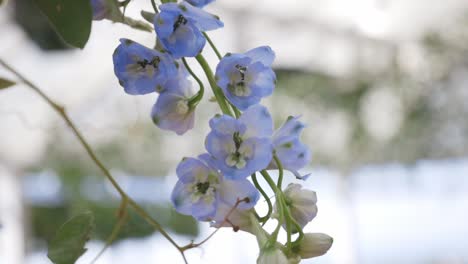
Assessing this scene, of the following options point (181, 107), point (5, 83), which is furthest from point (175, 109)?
point (5, 83)

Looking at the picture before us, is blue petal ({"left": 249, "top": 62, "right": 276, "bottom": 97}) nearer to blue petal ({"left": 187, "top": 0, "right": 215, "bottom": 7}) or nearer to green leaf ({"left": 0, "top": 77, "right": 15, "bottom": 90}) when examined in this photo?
blue petal ({"left": 187, "top": 0, "right": 215, "bottom": 7})

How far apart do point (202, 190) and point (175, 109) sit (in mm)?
41

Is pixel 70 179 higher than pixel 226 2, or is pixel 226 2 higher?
pixel 226 2

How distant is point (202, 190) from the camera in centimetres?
24

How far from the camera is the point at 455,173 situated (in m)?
6.99

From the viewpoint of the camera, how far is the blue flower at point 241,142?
8.9 inches

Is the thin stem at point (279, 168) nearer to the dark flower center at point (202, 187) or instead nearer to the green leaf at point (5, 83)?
the dark flower center at point (202, 187)

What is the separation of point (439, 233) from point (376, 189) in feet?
2.94

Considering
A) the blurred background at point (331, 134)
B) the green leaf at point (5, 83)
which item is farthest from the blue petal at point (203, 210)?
the blurred background at point (331, 134)

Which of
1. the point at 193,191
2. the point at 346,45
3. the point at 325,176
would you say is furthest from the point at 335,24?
the point at 193,191

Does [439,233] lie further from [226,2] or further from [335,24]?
[226,2]

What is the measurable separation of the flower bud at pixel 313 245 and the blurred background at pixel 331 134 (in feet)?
13.2

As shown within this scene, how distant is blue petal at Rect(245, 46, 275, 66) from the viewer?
252 millimetres

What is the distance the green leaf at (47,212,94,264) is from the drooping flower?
9cm
